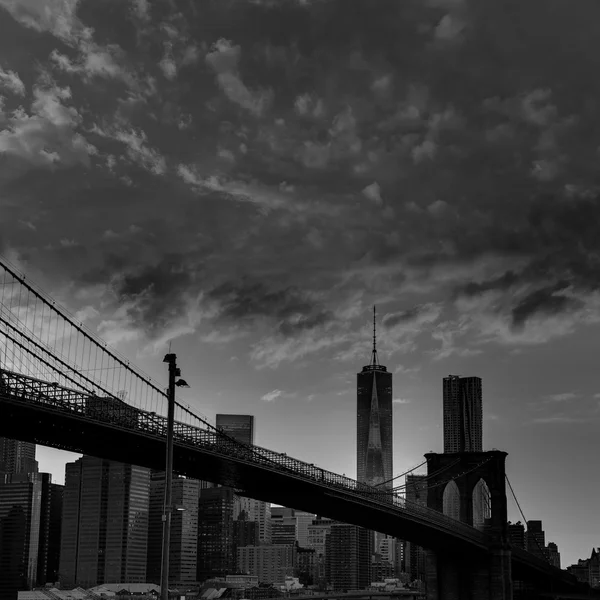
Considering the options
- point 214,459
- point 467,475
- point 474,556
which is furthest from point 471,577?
point 214,459

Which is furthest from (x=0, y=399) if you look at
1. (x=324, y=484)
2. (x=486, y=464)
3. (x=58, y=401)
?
(x=486, y=464)

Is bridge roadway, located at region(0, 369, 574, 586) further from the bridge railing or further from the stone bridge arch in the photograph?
the stone bridge arch

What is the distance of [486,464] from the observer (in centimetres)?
10575

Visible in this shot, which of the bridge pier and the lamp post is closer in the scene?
the lamp post

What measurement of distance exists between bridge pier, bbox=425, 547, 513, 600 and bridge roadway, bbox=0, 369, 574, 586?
1.12m

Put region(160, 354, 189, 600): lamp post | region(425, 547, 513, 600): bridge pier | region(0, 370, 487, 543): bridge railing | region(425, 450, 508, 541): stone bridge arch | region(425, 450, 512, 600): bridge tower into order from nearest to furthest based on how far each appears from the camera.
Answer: region(160, 354, 189, 600): lamp post
region(0, 370, 487, 543): bridge railing
region(425, 547, 513, 600): bridge pier
region(425, 450, 512, 600): bridge tower
region(425, 450, 508, 541): stone bridge arch

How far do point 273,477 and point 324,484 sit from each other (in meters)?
5.34

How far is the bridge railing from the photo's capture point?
57875mm

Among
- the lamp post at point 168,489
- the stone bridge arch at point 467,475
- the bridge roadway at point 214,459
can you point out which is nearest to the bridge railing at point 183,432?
the bridge roadway at point 214,459

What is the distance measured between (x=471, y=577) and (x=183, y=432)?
33460 millimetres

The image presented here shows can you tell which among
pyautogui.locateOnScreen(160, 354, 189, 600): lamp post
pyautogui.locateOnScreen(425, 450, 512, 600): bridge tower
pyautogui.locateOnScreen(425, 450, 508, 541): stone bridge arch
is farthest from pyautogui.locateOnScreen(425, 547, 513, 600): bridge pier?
pyautogui.locateOnScreen(160, 354, 189, 600): lamp post

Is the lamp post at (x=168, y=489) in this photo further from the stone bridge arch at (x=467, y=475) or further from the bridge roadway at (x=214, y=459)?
the stone bridge arch at (x=467, y=475)

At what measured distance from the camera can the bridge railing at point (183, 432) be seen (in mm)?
57875

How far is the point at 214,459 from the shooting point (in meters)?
71.2
